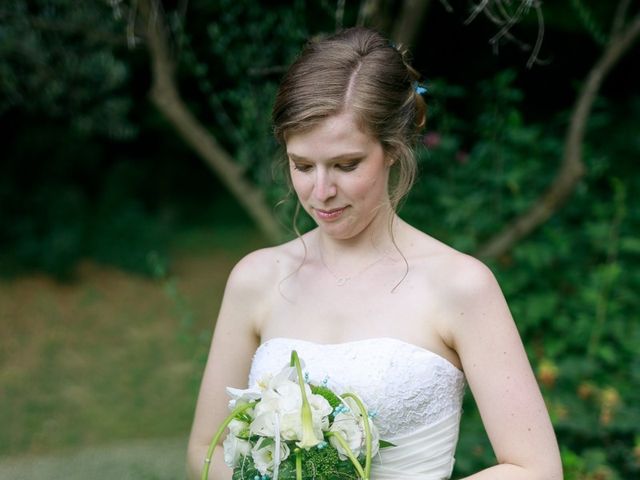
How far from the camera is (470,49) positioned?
740 centimetres

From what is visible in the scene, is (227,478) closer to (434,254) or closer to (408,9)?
(434,254)

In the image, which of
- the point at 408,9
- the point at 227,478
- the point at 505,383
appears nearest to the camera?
the point at 505,383

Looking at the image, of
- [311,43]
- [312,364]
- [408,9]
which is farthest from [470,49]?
[312,364]

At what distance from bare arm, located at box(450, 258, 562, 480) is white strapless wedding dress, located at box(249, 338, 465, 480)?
13 centimetres

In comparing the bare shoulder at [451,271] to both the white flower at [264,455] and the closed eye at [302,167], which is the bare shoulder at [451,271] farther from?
the white flower at [264,455]

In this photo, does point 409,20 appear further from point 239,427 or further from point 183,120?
point 239,427

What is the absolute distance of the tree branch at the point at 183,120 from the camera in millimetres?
4719

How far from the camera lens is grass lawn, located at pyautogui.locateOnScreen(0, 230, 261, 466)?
20.6 ft

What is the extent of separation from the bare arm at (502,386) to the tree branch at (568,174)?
2328 mm

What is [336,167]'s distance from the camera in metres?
2.42

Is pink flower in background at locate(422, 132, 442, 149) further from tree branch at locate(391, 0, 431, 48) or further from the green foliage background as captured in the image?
tree branch at locate(391, 0, 431, 48)

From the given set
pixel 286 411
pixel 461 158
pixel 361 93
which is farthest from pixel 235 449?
pixel 461 158

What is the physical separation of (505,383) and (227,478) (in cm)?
83

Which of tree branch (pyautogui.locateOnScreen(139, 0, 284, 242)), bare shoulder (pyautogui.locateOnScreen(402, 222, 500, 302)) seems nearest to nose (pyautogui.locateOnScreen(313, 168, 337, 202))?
bare shoulder (pyautogui.locateOnScreen(402, 222, 500, 302))
